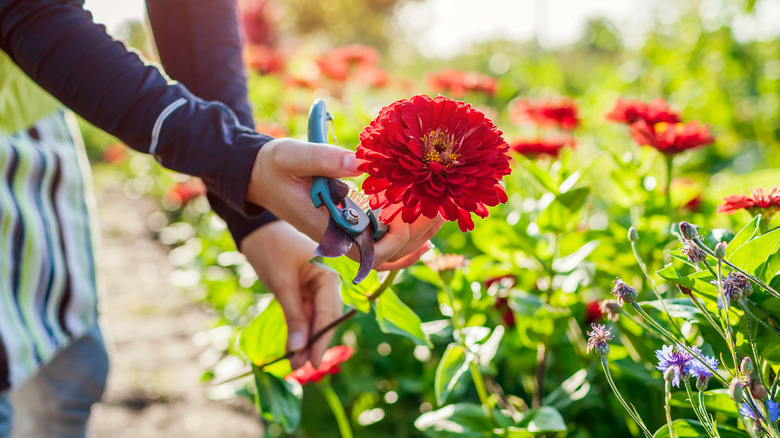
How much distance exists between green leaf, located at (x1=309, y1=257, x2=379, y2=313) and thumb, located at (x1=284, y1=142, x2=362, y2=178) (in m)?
0.15

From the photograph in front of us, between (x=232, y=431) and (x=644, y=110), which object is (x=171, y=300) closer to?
(x=232, y=431)

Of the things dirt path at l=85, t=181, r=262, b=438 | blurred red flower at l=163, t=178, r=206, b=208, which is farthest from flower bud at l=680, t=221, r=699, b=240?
blurred red flower at l=163, t=178, r=206, b=208

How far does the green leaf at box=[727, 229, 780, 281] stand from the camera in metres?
0.55

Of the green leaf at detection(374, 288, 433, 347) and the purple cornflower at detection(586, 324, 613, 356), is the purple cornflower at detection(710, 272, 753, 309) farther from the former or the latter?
the green leaf at detection(374, 288, 433, 347)

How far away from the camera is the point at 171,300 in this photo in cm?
274

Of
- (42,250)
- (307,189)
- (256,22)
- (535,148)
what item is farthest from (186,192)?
(256,22)

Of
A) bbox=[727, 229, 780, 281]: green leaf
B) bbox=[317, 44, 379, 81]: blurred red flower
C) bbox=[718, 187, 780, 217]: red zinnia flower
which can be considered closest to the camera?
bbox=[727, 229, 780, 281]: green leaf

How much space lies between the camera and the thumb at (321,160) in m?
0.57

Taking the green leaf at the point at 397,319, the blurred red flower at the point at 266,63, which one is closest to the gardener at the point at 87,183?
the green leaf at the point at 397,319

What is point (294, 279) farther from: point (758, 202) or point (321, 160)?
point (758, 202)

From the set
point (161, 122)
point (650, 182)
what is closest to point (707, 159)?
point (650, 182)

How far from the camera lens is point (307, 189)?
612 mm

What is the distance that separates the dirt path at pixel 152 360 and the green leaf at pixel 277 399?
Answer: 907 millimetres

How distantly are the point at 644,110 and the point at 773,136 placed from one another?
2.43 metres
